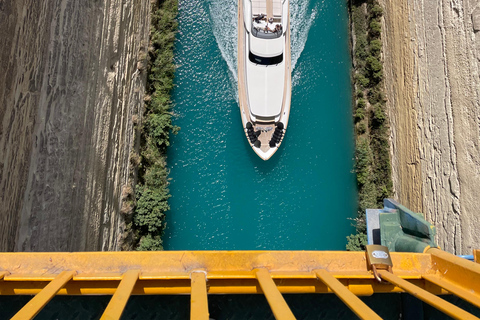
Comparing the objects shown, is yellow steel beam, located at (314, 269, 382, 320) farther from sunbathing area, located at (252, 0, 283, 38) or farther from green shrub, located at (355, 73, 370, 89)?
green shrub, located at (355, 73, 370, 89)

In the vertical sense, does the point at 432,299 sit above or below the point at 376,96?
below

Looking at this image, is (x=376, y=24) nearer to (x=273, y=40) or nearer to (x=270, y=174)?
(x=273, y=40)

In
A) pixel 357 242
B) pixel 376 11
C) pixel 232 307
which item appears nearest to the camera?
pixel 232 307

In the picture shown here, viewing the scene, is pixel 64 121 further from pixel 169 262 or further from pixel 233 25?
pixel 233 25

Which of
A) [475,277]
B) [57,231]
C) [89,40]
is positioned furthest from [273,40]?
[475,277]

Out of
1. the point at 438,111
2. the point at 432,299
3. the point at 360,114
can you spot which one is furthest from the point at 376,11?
the point at 432,299

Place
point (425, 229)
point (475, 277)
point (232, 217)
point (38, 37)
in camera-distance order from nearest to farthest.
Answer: point (475, 277)
point (425, 229)
point (38, 37)
point (232, 217)

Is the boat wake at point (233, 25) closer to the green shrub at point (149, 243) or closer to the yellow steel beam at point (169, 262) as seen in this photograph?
the green shrub at point (149, 243)
